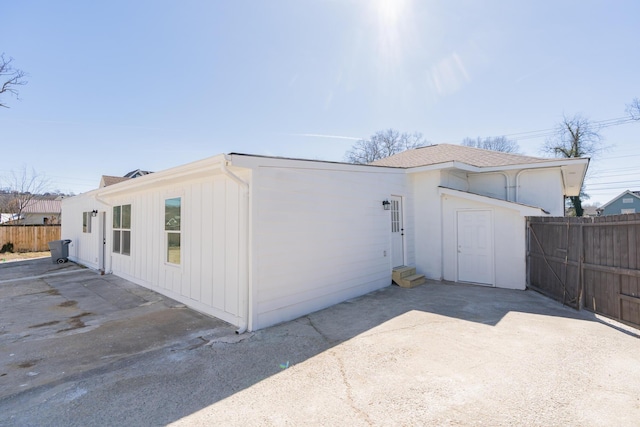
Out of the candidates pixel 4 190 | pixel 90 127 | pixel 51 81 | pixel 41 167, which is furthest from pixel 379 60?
pixel 4 190

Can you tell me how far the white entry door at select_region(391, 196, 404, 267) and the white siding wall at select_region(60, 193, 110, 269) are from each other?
366 inches

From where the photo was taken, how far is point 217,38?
8195 mm

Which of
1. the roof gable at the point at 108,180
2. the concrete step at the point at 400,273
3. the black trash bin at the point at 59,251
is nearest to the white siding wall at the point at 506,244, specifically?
the concrete step at the point at 400,273

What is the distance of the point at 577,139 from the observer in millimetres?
24406

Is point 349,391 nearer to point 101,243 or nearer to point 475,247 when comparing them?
point 475,247

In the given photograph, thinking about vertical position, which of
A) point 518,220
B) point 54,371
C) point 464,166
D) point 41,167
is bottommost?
point 54,371

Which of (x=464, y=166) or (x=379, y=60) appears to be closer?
(x=464, y=166)

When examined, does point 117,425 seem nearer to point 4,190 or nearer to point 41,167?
point 41,167

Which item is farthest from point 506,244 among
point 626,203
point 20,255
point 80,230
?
point 626,203

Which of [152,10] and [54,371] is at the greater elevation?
[152,10]

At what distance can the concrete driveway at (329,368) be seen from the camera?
8.07 ft

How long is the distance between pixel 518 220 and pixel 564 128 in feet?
81.9

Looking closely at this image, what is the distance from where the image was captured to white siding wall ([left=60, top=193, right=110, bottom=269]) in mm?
10734

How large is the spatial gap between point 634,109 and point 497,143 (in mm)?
10858
